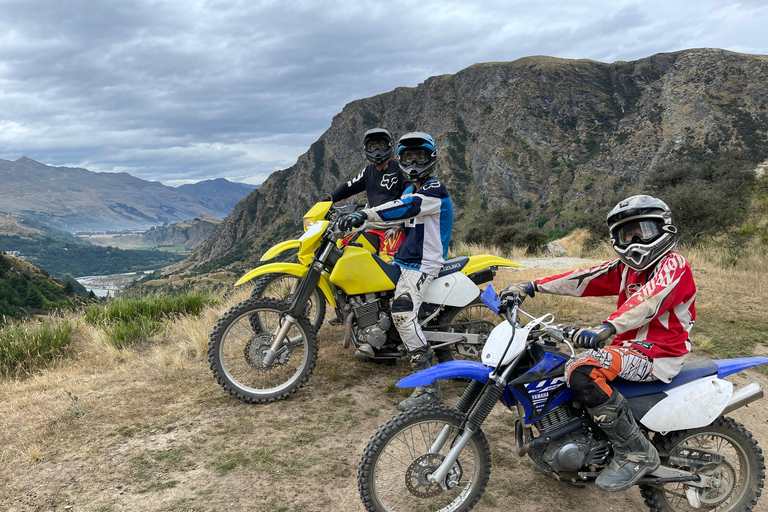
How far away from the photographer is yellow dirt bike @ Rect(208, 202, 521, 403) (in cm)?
448

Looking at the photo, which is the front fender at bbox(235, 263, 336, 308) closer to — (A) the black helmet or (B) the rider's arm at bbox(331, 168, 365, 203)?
(B) the rider's arm at bbox(331, 168, 365, 203)

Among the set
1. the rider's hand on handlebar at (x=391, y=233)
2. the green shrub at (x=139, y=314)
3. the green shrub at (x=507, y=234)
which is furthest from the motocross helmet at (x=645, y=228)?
the green shrub at (x=507, y=234)

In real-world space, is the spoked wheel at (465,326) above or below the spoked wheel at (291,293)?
below

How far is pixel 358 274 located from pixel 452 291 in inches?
40.2

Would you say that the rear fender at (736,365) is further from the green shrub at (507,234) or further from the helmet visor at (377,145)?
the green shrub at (507,234)

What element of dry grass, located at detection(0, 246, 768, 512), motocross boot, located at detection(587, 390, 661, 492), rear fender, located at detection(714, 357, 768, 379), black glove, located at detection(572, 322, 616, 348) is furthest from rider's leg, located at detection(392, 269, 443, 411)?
rear fender, located at detection(714, 357, 768, 379)

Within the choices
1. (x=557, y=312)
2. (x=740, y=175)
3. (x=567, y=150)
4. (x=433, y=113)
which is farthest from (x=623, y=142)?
(x=557, y=312)

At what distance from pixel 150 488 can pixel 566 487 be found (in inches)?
120

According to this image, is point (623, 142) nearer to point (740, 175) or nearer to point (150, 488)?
point (740, 175)

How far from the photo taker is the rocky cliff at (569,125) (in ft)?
297

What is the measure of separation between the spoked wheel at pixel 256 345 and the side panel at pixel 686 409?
3.03m

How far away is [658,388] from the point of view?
2.90 metres

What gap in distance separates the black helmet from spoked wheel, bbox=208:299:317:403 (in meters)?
2.36

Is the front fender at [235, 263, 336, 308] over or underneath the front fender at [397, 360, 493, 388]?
over
